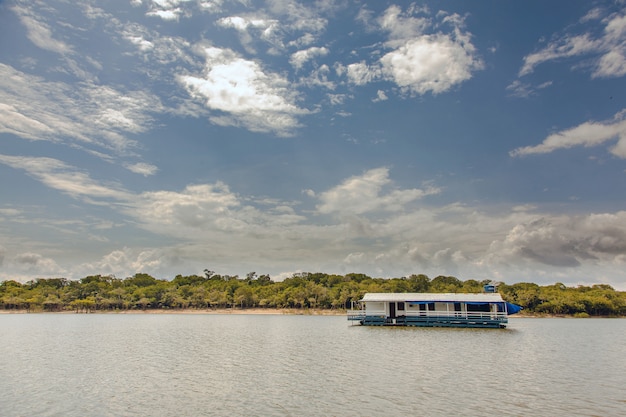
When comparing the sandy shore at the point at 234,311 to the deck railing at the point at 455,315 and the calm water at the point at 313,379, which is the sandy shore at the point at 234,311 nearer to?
the deck railing at the point at 455,315

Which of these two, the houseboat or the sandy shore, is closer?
the houseboat

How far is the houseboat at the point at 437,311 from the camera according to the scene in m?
69.3

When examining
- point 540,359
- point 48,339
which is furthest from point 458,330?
point 48,339

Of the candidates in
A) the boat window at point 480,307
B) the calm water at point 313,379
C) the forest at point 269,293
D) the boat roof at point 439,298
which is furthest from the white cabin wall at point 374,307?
the forest at point 269,293

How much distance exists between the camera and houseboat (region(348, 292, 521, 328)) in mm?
69312

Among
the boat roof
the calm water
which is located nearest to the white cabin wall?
the boat roof

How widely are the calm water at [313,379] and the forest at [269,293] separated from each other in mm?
93091

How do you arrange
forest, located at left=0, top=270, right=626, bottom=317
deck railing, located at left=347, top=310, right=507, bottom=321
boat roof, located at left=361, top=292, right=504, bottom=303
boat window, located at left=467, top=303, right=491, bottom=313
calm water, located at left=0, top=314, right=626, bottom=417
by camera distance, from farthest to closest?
forest, located at left=0, top=270, right=626, bottom=317 < boat window, located at left=467, top=303, right=491, bottom=313 < boat roof, located at left=361, top=292, right=504, bottom=303 < deck railing, located at left=347, top=310, right=507, bottom=321 < calm water, located at left=0, top=314, right=626, bottom=417

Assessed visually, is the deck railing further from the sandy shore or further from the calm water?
the sandy shore

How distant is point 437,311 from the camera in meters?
71.2

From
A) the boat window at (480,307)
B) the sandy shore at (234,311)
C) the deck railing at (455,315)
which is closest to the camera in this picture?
the deck railing at (455,315)

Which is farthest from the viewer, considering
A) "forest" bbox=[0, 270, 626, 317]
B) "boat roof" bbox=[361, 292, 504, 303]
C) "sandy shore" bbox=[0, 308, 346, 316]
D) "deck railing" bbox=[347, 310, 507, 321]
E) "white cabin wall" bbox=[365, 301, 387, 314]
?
"sandy shore" bbox=[0, 308, 346, 316]

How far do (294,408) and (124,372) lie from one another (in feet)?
53.5

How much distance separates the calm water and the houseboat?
689 inches
